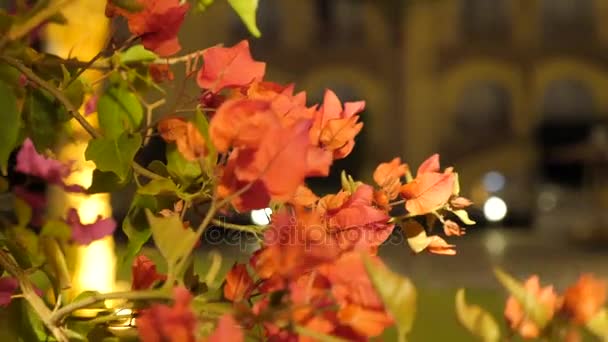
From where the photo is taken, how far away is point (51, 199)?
104 cm

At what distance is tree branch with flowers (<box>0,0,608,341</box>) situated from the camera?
0.95 feet

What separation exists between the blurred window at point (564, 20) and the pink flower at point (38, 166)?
862 cm

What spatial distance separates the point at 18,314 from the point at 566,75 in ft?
28.9

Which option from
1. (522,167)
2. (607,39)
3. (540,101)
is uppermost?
(607,39)

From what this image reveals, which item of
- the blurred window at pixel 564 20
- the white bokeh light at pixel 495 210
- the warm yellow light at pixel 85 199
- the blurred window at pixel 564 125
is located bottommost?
the white bokeh light at pixel 495 210

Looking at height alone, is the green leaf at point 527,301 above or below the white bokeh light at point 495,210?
above

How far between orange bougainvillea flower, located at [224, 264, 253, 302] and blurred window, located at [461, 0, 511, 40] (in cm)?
866

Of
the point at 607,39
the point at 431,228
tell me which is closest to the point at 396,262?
the point at 431,228

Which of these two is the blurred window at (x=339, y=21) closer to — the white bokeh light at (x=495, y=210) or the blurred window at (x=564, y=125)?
the blurred window at (x=564, y=125)

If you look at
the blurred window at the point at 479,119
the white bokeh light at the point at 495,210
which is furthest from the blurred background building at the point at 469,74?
the white bokeh light at the point at 495,210

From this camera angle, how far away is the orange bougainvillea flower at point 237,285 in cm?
36

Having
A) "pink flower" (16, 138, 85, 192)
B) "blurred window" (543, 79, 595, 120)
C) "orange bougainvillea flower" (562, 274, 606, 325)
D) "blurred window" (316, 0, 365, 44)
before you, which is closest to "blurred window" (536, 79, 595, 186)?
"blurred window" (543, 79, 595, 120)

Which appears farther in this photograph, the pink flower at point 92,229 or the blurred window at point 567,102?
the blurred window at point 567,102

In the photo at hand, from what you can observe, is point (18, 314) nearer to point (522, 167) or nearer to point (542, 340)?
point (542, 340)
